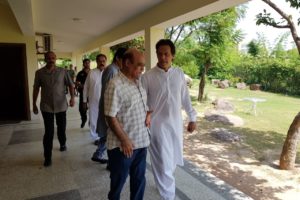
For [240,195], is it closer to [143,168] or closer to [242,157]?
[143,168]

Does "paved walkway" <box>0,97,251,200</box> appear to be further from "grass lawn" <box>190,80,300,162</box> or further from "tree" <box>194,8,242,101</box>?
"tree" <box>194,8,242,101</box>

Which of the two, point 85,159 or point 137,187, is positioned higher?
point 137,187

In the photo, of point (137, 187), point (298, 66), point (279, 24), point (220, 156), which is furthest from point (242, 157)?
→ point (298, 66)

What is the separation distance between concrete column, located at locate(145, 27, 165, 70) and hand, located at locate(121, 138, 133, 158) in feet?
9.64

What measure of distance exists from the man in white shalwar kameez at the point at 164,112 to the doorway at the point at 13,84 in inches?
186

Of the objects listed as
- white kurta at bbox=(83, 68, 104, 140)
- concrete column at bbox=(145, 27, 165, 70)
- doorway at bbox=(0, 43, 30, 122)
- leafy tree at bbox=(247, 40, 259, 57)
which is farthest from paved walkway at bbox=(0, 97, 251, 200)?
leafy tree at bbox=(247, 40, 259, 57)

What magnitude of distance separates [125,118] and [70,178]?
154cm

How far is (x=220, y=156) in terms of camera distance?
5316 millimetres

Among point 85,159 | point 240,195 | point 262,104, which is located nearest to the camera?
point 240,195

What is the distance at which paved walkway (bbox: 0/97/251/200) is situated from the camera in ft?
8.43

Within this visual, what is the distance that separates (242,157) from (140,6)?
3463 mm

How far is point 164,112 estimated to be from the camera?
7.40 ft

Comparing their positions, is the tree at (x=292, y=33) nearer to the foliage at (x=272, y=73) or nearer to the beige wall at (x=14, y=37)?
the beige wall at (x=14, y=37)

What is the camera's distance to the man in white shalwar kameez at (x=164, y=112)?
7.35 feet
